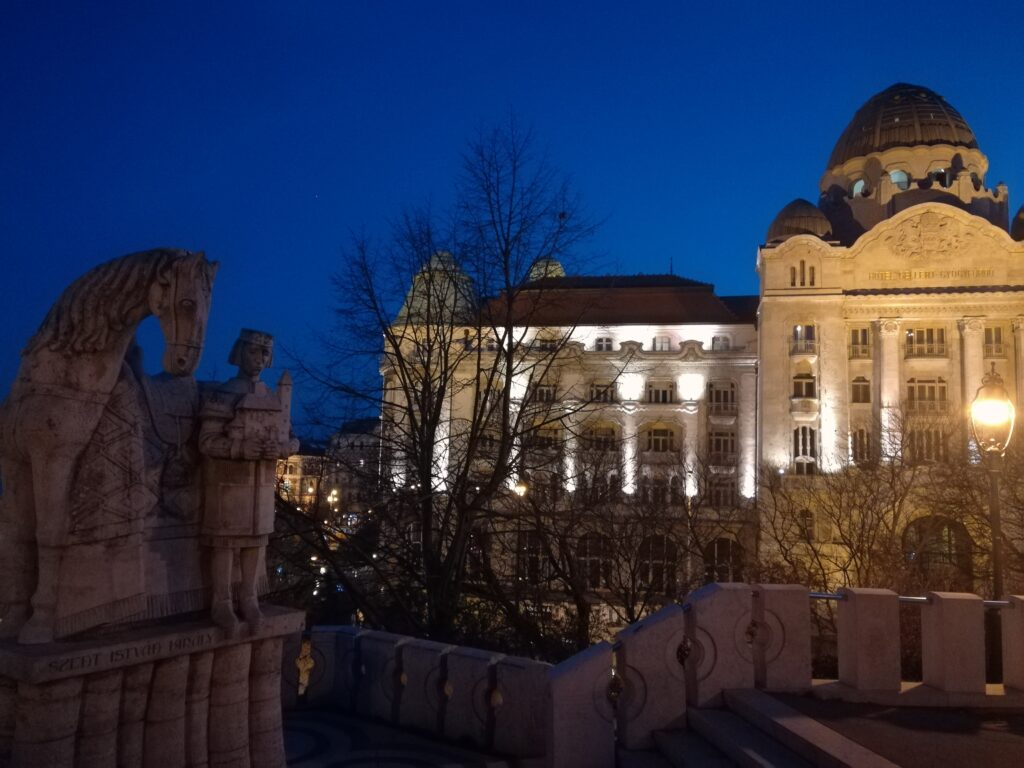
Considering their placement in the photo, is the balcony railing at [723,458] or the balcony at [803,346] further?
the balcony railing at [723,458]

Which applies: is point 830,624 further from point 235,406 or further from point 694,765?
point 235,406

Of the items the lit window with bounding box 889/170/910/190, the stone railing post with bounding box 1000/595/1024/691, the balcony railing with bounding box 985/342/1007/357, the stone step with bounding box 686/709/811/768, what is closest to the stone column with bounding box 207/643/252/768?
the stone step with bounding box 686/709/811/768

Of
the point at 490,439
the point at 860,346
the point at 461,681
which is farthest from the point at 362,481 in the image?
the point at 860,346

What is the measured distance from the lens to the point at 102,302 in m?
4.34

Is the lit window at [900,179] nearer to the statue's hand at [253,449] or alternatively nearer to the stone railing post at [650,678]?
the stone railing post at [650,678]

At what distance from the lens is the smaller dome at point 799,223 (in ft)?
159

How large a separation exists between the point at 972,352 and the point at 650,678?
4541 cm

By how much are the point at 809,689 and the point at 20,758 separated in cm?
568

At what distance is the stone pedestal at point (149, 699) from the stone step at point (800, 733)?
3500 millimetres

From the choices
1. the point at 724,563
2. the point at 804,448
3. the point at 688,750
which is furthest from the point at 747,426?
the point at 688,750

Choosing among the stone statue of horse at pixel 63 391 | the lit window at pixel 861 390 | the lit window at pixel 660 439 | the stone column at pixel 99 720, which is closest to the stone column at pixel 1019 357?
the lit window at pixel 861 390

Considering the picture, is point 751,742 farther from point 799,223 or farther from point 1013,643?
point 799,223

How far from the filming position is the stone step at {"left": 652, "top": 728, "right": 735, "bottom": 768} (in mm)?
5309

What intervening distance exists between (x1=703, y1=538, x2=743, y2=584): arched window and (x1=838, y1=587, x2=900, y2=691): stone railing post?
8.99 metres
